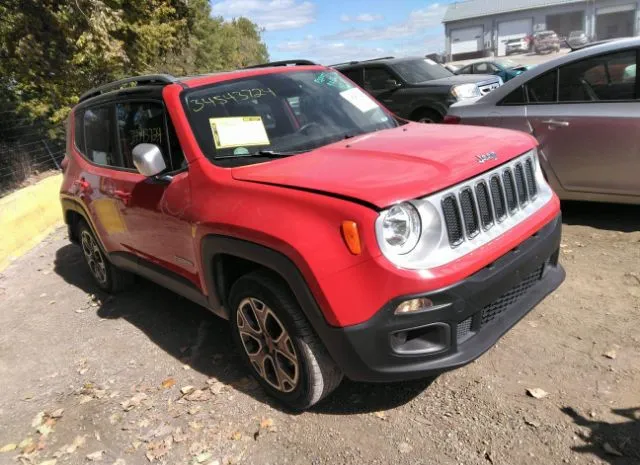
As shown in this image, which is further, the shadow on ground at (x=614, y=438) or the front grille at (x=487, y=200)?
the front grille at (x=487, y=200)

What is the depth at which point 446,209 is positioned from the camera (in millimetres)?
2586

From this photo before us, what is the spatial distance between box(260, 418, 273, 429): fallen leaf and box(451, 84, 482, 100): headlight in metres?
7.35

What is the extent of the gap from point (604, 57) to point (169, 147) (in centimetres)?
388

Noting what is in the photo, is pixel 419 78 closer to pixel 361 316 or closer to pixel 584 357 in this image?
pixel 584 357

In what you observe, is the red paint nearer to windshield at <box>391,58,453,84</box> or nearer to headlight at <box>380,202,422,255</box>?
headlight at <box>380,202,422,255</box>

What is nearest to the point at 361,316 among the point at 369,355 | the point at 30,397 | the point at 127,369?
the point at 369,355

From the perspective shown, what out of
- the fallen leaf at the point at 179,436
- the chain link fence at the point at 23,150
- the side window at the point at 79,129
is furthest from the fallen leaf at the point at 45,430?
the chain link fence at the point at 23,150

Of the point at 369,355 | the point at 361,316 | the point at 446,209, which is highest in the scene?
the point at 446,209

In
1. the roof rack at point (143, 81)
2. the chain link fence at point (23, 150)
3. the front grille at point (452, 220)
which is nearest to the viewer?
the front grille at point (452, 220)

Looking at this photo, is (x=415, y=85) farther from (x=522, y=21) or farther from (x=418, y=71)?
(x=522, y=21)

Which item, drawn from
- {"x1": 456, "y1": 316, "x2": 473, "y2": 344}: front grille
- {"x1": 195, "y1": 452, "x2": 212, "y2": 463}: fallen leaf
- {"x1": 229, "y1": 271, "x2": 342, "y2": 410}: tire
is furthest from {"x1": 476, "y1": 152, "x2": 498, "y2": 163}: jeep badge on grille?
{"x1": 195, "y1": 452, "x2": 212, "y2": 463}: fallen leaf

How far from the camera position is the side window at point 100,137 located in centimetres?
441

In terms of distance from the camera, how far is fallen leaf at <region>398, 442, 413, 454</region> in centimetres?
271

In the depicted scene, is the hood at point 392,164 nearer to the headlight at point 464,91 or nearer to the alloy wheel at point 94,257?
the alloy wheel at point 94,257
